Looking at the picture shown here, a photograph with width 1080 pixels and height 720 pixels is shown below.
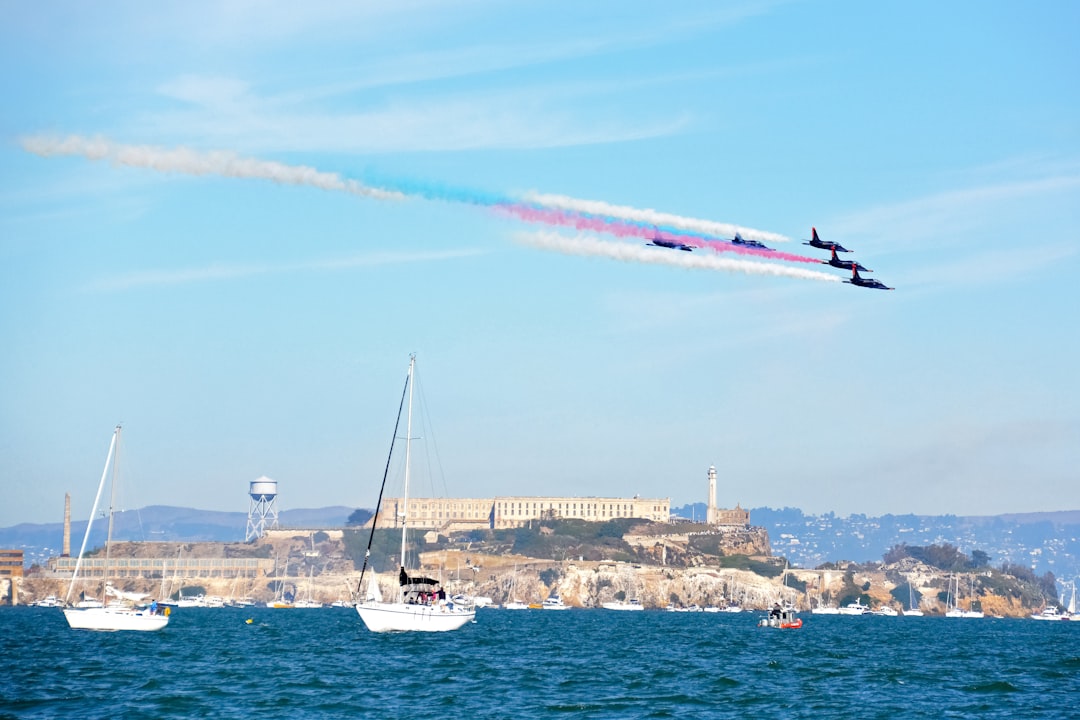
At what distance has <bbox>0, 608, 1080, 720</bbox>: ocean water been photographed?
198 feet

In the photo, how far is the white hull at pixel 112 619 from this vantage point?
11256 centimetres

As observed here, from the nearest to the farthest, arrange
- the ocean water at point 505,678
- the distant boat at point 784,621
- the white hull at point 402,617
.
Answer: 1. the ocean water at point 505,678
2. the white hull at point 402,617
3. the distant boat at point 784,621

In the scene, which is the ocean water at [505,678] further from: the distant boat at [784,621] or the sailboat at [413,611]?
the distant boat at [784,621]

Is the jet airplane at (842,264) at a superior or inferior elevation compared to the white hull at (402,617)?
superior

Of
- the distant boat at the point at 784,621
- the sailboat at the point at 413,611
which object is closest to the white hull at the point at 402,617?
the sailboat at the point at 413,611

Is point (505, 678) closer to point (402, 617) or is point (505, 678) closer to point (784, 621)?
point (402, 617)

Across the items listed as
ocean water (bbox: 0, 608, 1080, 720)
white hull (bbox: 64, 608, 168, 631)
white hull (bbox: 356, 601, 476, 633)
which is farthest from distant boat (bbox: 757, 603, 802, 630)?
white hull (bbox: 64, 608, 168, 631)

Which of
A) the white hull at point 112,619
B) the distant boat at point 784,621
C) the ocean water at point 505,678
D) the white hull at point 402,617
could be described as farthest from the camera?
the distant boat at point 784,621

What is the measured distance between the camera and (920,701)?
2635 inches

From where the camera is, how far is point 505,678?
73312mm

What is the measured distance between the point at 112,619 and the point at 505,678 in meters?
52.0

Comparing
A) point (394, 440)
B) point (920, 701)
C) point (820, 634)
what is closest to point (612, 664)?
point (920, 701)

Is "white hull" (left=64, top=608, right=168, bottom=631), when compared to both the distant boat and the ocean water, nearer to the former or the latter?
the ocean water

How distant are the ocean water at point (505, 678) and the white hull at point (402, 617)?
3.36ft
